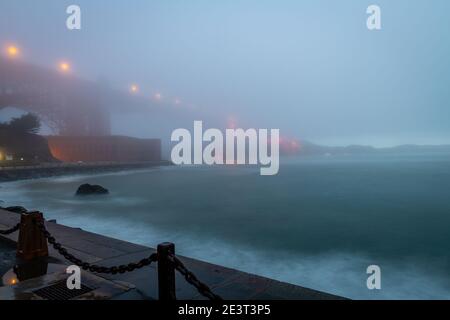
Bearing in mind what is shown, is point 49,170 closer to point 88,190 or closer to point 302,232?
point 88,190

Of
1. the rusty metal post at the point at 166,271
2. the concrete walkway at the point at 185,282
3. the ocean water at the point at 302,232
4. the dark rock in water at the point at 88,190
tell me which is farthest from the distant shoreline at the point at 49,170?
the rusty metal post at the point at 166,271

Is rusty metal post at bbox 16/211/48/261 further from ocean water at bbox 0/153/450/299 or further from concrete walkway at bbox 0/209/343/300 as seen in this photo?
ocean water at bbox 0/153/450/299

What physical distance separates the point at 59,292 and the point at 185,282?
193 cm

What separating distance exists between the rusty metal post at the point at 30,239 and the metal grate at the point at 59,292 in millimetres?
1729

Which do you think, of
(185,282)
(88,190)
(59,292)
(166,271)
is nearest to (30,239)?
(59,292)

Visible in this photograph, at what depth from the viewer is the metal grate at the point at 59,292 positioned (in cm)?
460

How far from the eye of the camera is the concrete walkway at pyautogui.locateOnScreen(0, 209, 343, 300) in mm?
4785

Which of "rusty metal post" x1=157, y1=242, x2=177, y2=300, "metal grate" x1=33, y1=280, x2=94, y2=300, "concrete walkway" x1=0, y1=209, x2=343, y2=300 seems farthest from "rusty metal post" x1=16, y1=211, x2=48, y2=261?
"rusty metal post" x1=157, y1=242, x2=177, y2=300

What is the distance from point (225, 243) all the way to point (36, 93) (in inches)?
3506

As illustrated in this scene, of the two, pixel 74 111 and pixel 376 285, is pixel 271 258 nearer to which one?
pixel 376 285
